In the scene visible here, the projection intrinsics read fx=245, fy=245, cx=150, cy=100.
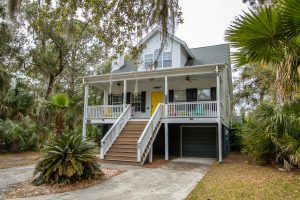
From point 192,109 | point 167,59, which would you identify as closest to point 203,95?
point 192,109

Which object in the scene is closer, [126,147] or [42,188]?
[42,188]

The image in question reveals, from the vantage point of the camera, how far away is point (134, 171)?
29.5ft

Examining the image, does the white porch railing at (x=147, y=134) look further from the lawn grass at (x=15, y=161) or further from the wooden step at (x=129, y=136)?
the lawn grass at (x=15, y=161)

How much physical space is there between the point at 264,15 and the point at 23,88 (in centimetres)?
1596

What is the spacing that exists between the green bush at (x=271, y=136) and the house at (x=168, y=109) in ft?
5.55

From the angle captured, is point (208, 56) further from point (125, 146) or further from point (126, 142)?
point (125, 146)

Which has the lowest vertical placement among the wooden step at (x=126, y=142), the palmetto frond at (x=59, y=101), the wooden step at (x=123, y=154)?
the wooden step at (x=123, y=154)

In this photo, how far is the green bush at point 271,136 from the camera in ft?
26.2

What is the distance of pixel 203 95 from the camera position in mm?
14594

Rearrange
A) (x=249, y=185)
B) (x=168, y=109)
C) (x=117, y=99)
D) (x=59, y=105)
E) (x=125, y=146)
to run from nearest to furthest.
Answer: (x=249, y=185)
(x=125, y=146)
(x=59, y=105)
(x=168, y=109)
(x=117, y=99)

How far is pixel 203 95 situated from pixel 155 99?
3.09 m

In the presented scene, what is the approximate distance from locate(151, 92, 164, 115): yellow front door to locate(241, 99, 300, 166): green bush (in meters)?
6.27

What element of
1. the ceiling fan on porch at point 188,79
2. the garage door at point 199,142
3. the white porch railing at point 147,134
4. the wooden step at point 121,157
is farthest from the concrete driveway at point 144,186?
the ceiling fan on porch at point 188,79

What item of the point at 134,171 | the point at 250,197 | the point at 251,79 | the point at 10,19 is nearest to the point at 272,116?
the point at 250,197
